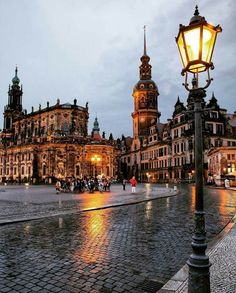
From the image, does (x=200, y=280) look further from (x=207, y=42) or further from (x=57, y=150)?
(x=57, y=150)

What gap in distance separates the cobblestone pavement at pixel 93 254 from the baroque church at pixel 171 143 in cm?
3502

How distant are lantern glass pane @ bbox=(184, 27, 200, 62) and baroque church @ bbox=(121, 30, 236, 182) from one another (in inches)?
1566

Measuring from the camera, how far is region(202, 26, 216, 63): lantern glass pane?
4535mm

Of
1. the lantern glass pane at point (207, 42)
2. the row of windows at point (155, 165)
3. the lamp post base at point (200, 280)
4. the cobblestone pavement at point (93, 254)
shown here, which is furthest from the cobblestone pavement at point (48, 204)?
the row of windows at point (155, 165)

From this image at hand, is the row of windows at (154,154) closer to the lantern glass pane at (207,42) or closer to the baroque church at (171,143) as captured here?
the baroque church at (171,143)

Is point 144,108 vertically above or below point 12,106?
below

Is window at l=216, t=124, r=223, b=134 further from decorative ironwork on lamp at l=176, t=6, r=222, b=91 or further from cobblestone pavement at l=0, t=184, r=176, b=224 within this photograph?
decorative ironwork on lamp at l=176, t=6, r=222, b=91

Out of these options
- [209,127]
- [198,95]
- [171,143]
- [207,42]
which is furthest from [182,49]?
[171,143]

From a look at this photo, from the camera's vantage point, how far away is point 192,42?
461 centimetres

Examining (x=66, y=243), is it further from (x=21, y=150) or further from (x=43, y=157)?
(x=21, y=150)

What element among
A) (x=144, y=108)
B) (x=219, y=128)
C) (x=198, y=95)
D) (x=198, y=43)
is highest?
(x=144, y=108)

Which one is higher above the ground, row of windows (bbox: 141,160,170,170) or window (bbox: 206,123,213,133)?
window (bbox: 206,123,213,133)

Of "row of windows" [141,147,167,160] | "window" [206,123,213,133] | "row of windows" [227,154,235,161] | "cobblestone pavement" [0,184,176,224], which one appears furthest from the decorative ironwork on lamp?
"row of windows" [141,147,167,160]

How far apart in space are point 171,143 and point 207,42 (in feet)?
231
